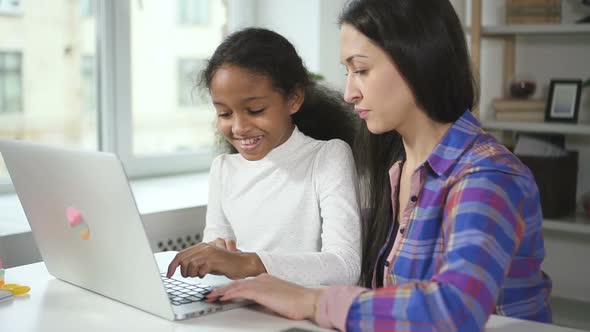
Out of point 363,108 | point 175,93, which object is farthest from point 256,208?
point 175,93

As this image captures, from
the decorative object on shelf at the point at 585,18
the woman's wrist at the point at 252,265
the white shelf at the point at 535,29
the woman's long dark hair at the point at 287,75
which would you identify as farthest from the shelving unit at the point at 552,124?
the woman's wrist at the point at 252,265

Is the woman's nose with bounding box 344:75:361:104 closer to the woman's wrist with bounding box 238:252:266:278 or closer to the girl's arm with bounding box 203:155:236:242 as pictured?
the woman's wrist with bounding box 238:252:266:278

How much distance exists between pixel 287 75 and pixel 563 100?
1531 millimetres

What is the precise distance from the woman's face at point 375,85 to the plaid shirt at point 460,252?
9 cm

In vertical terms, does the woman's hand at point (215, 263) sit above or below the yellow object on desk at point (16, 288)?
above

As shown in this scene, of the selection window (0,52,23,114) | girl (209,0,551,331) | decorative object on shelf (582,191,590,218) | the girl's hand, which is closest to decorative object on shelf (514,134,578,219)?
decorative object on shelf (582,191,590,218)

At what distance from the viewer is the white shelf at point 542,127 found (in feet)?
8.81

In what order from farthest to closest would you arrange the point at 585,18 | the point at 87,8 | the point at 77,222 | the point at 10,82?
the point at 585,18 → the point at 87,8 → the point at 10,82 → the point at 77,222

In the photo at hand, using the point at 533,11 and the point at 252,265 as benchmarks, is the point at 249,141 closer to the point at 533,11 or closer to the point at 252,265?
the point at 252,265

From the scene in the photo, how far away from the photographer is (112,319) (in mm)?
1204

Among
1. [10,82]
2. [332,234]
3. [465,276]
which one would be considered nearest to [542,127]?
[332,234]

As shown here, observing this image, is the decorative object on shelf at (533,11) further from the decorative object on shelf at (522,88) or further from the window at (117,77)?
the window at (117,77)

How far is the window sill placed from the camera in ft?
6.97

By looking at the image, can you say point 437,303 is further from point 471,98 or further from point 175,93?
point 175,93
